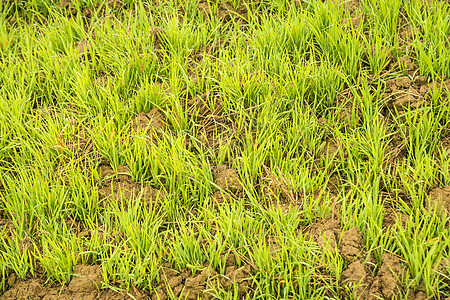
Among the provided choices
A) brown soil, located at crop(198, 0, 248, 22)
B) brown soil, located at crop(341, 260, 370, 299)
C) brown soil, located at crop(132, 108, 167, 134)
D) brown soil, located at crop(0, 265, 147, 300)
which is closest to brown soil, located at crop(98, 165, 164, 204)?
brown soil, located at crop(132, 108, 167, 134)

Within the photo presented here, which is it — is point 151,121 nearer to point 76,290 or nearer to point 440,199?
point 76,290

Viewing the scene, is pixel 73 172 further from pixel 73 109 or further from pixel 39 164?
pixel 73 109

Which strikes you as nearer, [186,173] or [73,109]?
[186,173]

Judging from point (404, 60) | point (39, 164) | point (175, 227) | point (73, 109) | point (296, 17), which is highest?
point (296, 17)

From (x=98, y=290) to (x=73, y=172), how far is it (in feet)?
2.08

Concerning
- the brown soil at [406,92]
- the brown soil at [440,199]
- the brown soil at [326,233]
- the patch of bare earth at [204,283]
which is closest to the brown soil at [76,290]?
the patch of bare earth at [204,283]

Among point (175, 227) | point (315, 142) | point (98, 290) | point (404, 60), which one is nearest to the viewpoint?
point (98, 290)

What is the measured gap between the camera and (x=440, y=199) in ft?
7.34

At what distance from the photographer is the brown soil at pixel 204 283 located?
6.94ft

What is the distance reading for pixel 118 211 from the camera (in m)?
2.31

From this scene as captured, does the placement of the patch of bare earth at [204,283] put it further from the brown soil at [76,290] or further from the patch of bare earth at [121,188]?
the patch of bare earth at [121,188]

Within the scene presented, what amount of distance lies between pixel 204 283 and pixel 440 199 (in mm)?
1157

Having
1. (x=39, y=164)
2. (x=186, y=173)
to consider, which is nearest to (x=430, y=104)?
(x=186, y=173)

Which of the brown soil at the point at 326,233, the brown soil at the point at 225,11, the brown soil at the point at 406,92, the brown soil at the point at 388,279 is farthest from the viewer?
the brown soil at the point at 225,11
